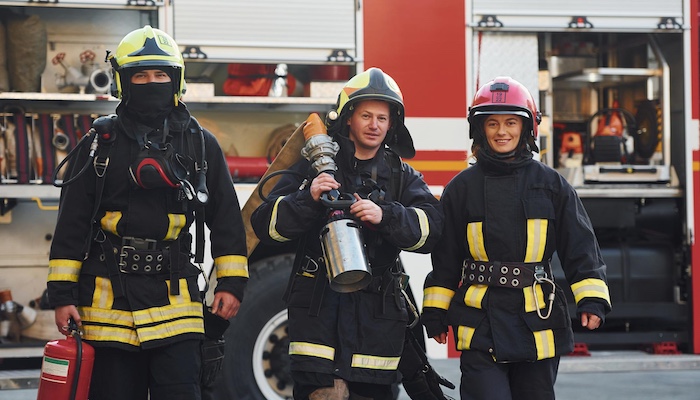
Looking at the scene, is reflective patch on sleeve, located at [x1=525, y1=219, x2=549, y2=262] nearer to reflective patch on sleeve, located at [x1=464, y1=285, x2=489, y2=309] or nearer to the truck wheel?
reflective patch on sleeve, located at [x1=464, y1=285, x2=489, y2=309]

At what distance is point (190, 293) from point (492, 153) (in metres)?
1.28

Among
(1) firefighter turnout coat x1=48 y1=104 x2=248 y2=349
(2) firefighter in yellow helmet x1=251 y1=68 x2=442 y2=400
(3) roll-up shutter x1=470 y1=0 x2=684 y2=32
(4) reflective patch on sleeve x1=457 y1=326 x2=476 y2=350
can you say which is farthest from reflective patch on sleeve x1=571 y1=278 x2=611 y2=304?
(3) roll-up shutter x1=470 y1=0 x2=684 y2=32

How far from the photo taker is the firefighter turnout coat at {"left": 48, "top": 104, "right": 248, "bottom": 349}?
12.4 feet

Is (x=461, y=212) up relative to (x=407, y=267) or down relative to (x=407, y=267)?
up

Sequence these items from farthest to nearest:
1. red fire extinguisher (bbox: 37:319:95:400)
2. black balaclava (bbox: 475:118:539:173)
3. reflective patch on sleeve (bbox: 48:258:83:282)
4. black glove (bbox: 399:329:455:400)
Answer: black glove (bbox: 399:329:455:400)
black balaclava (bbox: 475:118:539:173)
reflective patch on sleeve (bbox: 48:258:83:282)
red fire extinguisher (bbox: 37:319:95:400)

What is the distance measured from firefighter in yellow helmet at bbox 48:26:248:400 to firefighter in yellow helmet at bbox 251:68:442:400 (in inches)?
12.4

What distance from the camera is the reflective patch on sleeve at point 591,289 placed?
3.85m

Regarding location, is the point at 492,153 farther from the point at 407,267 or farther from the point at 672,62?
the point at 672,62

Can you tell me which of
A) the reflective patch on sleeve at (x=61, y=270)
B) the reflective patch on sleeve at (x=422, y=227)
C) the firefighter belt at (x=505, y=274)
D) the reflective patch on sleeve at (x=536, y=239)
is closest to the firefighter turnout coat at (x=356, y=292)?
the reflective patch on sleeve at (x=422, y=227)

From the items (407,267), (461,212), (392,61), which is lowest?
(407,267)

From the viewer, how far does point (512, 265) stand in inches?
153

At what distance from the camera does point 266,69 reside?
5.83 m

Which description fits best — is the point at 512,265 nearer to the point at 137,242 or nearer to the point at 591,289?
the point at 591,289

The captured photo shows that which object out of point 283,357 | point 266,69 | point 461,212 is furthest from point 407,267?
point 461,212
